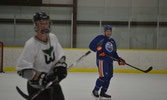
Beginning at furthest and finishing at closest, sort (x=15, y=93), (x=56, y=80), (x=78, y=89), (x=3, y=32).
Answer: (x=3, y=32) → (x=78, y=89) → (x=15, y=93) → (x=56, y=80)

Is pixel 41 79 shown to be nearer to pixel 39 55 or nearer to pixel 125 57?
pixel 39 55

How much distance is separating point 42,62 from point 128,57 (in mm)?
5888

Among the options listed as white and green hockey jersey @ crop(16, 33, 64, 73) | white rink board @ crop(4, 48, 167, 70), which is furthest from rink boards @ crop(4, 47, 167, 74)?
white and green hockey jersey @ crop(16, 33, 64, 73)

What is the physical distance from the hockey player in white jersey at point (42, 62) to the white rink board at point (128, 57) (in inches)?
216

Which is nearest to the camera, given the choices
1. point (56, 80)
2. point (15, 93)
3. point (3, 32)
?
point (56, 80)

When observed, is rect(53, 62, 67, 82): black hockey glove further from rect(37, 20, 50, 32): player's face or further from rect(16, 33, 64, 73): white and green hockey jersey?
rect(37, 20, 50, 32): player's face

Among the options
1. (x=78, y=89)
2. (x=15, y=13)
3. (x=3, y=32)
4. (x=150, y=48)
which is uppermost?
(x=15, y=13)

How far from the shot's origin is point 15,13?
24.9 ft

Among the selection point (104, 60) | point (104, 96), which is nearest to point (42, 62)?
point (104, 60)

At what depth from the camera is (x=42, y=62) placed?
1812 millimetres

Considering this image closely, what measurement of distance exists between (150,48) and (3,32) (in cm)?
459

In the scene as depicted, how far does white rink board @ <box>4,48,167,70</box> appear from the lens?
24.0 feet

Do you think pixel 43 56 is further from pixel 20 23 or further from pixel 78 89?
pixel 20 23

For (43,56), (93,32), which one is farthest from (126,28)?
(43,56)
